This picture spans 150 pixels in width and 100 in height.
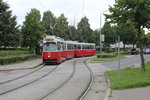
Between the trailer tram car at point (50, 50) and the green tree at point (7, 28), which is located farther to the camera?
the green tree at point (7, 28)

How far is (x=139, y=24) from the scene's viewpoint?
53.9 ft

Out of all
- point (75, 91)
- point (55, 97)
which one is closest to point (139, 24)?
point (75, 91)

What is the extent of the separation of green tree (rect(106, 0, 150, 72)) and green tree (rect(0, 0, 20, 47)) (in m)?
29.1

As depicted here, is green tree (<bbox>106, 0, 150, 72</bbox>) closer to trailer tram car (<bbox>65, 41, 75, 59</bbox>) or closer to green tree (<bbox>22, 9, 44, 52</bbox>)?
trailer tram car (<bbox>65, 41, 75, 59</bbox>)

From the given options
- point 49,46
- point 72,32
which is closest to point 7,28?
point 49,46

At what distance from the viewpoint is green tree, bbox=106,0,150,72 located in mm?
15359

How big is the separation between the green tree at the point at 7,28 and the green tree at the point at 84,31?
4501 cm

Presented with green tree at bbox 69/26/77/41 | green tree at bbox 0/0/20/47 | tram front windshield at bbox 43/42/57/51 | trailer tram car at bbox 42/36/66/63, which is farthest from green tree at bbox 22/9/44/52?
green tree at bbox 69/26/77/41

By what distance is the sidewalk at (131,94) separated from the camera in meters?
9.41

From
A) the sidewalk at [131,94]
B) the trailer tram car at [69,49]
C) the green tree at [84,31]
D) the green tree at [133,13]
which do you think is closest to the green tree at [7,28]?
the trailer tram car at [69,49]

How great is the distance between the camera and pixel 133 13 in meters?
15.7

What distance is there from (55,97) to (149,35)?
27.2ft

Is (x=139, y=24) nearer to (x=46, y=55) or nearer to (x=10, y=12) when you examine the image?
(x=46, y=55)

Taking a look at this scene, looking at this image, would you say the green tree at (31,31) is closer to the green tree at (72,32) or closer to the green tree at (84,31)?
the green tree at (72,32)
